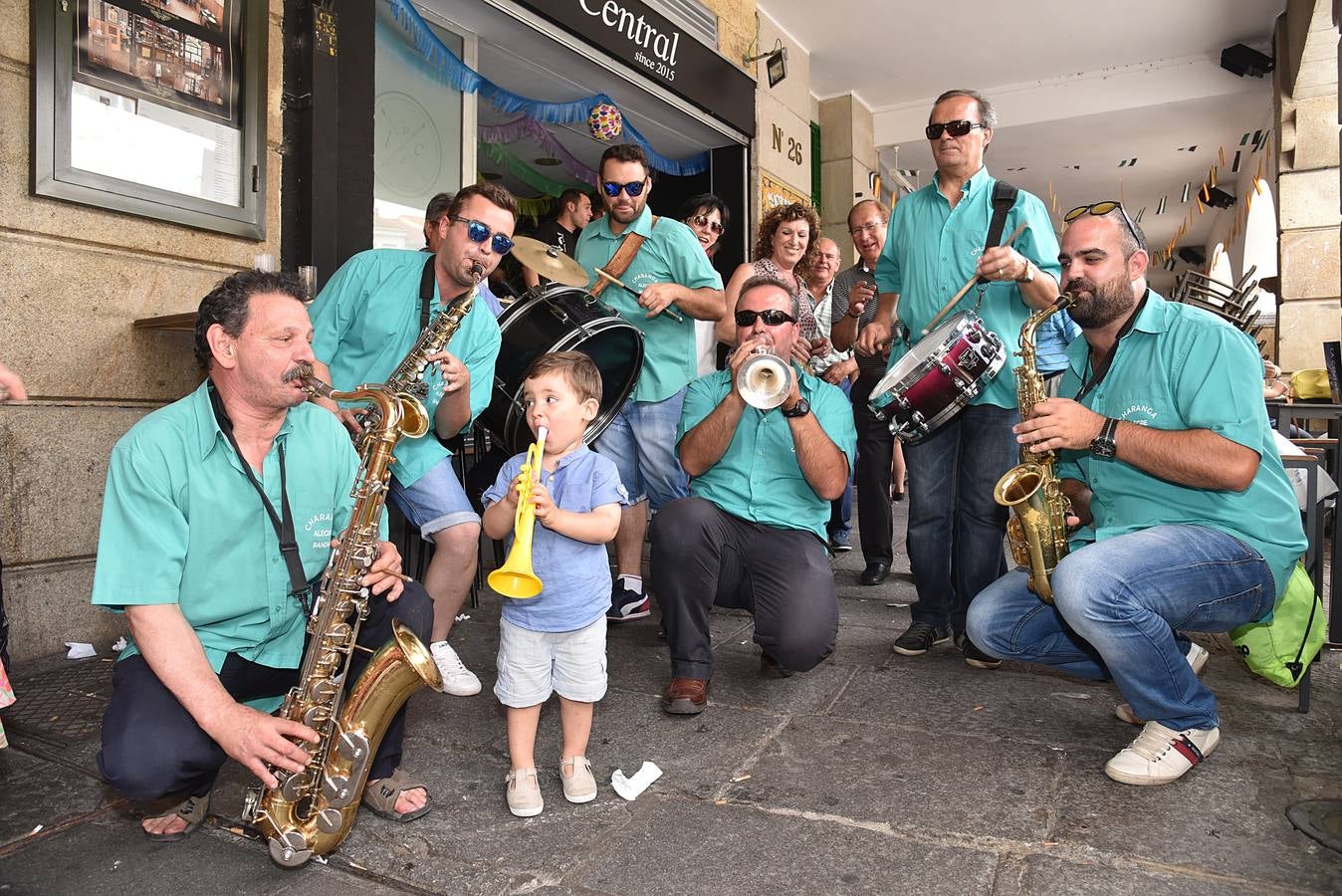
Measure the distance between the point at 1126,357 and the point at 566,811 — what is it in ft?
6.73

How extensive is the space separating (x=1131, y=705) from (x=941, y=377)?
1.18 metres

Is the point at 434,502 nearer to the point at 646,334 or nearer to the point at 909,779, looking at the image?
the point at 646,334

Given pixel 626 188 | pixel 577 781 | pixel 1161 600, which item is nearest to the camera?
pixel 577 781

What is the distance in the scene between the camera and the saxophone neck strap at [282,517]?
6.98 feet

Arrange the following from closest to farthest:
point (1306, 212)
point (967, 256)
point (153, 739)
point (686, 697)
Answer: point (153, 739) → point (686, 697) → point (967, 256) → point (1306, 212)

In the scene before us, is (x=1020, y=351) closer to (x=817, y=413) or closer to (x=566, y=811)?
(x=817, y=413)

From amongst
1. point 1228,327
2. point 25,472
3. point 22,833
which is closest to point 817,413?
point 1228,327

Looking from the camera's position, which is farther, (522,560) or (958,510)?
(958,510)

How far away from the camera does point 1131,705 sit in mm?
2561

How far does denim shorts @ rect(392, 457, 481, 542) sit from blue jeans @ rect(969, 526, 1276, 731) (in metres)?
1.91

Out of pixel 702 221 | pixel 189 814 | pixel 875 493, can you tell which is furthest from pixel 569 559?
pixel 702 221

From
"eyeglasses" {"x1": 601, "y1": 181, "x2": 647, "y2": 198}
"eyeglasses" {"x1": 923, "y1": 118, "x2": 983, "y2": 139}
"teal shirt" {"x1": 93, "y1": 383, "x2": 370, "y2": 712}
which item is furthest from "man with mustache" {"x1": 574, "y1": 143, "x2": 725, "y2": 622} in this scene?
"teal shirt" {"x1": 93, "y1": 383, "x2": 370, "y2": 712}

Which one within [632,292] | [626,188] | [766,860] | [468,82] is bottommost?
[766,860]

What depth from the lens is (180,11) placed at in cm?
367
